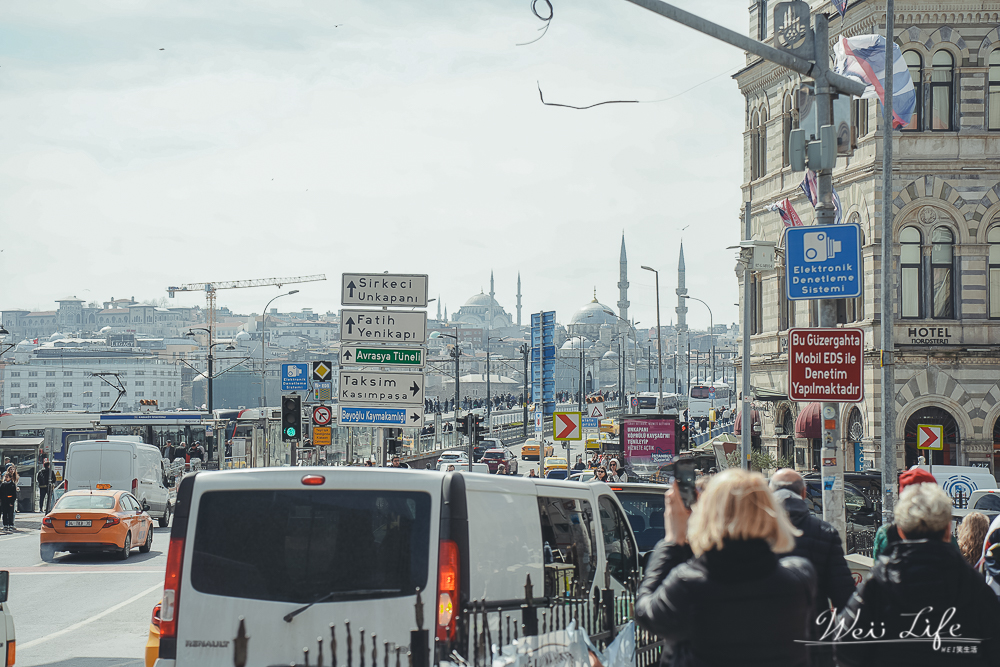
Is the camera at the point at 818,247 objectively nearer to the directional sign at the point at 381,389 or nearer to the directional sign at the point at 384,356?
the directional sign at the point at 384,356

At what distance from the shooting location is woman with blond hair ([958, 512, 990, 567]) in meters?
6.84

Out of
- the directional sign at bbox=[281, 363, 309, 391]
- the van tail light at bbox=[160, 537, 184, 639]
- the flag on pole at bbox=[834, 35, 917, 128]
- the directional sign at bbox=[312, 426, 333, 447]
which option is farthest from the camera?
the directional sign at bbox=[281, 363, 309, 391]

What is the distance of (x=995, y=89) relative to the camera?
28734 millimetres

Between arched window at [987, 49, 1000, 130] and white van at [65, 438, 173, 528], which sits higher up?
arched window at [987, 49, 1000, 130]

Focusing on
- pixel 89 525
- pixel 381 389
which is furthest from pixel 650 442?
pixel 89 525

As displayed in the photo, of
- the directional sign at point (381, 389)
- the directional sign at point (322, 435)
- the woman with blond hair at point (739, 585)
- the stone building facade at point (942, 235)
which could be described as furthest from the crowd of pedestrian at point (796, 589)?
the stone building facade at point (942, 235)

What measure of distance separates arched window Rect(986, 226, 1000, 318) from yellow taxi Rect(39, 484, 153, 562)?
21135 mm

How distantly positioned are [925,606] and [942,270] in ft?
84.4

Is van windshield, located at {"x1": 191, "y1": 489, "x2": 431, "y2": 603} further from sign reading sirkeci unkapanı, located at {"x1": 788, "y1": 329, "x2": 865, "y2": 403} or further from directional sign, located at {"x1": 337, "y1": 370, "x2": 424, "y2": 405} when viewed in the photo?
directional sign, located at {"x1": 337, "y1": 370, "x2": 424, "y2": 405}

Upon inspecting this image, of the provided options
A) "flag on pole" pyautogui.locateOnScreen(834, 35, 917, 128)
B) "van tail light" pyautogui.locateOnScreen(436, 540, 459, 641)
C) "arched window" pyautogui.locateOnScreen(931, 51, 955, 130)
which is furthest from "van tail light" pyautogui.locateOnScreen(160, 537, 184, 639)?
"arched window" pyautogui.locateOnScreen(931, 51, 955, 130)

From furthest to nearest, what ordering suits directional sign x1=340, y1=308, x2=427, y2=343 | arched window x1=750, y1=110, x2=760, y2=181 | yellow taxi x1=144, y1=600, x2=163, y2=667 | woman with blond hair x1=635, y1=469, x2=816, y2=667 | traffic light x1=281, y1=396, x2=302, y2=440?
1. arched window x1=750, y1=110, x2=760, y2=181
2. traffic light x1=281, y1=396, x2=302, y2=440
3. directional sign x1=340, y1=308, x2=427, y2=343
4. yellow taxi x1=144, y1=600, x2=163, y2=667
5. woman with blond hair x1=635, y1=469, x2=816, y2=667

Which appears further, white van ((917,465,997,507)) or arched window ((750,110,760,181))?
arched window ((750,110,760,181))

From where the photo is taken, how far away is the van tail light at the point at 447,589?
6328 mm

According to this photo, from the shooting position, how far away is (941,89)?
28859 millimetres
